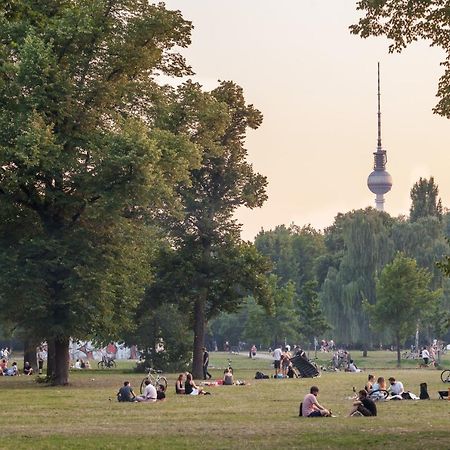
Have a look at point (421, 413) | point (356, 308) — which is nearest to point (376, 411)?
point (421, 413)

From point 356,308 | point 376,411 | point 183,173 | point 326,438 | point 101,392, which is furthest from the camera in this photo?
point 356,308

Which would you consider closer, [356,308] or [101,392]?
[101,392]

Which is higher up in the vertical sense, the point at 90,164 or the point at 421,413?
the point at 90,164

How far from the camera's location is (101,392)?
48125 millimetres

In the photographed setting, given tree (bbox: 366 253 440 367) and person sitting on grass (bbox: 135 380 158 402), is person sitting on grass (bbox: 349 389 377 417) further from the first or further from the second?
tree (bbox: 366 253 440 367)

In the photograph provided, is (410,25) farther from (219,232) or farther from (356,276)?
(356,276)

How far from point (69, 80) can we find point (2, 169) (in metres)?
4.58

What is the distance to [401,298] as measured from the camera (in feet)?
309

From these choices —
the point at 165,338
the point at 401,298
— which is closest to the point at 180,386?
the point at 165,338

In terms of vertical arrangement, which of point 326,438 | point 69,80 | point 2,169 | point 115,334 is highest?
point 69,80

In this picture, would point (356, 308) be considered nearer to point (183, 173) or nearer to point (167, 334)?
point (167, 334)

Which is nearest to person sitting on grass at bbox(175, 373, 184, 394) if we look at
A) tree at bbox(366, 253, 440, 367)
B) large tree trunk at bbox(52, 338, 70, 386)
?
large tree trunk at bbox(52, 338, 70, 386)

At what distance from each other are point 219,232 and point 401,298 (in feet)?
99.3

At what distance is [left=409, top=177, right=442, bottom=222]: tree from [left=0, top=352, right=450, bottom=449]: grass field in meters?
100
